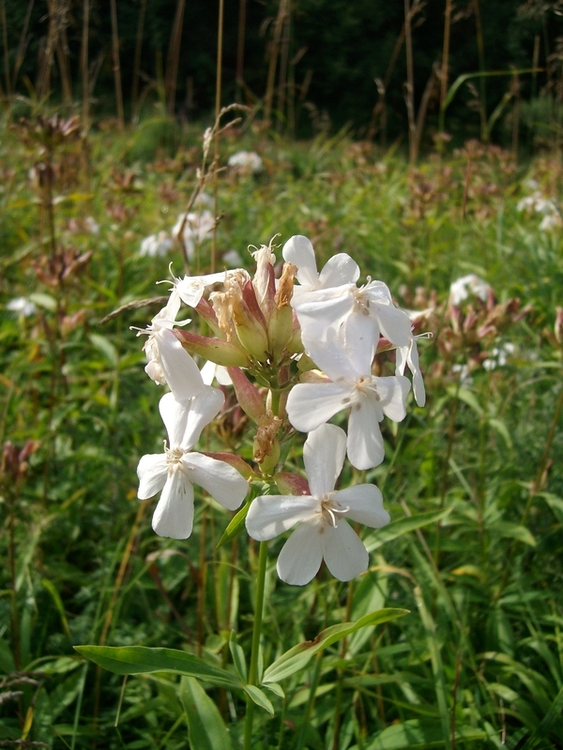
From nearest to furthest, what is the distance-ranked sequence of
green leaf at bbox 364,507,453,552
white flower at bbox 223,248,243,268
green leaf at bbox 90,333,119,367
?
green leaf at bbox 364,507,453,552, green leaf at bbox 90,333,119,367, white flower at bbox 223,248,243,268

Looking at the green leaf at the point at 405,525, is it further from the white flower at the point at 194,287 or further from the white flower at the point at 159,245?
the white flower at the point at 159,245

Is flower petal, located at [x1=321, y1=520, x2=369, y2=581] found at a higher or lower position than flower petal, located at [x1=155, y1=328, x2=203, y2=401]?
lower

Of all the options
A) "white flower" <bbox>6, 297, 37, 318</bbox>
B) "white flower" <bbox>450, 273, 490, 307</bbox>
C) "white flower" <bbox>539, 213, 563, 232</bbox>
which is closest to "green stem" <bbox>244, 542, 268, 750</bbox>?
"white flower" <bbox>450, 273, 490, 307</bbox>

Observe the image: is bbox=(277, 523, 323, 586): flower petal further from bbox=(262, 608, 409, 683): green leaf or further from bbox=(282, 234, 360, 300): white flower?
bbox=(282, 234, 360, 300): white flower

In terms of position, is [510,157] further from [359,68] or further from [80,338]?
[359,68]

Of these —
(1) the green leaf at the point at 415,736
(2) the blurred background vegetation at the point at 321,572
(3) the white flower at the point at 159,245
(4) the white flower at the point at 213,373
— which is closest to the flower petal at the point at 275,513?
(4) the white flower at the point at 213,373

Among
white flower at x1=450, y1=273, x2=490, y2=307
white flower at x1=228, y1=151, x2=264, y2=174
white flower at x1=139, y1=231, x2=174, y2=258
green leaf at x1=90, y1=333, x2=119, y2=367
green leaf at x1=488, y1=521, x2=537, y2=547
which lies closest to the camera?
green leaf at x1=488, y1=521, x2=537, y2=547
